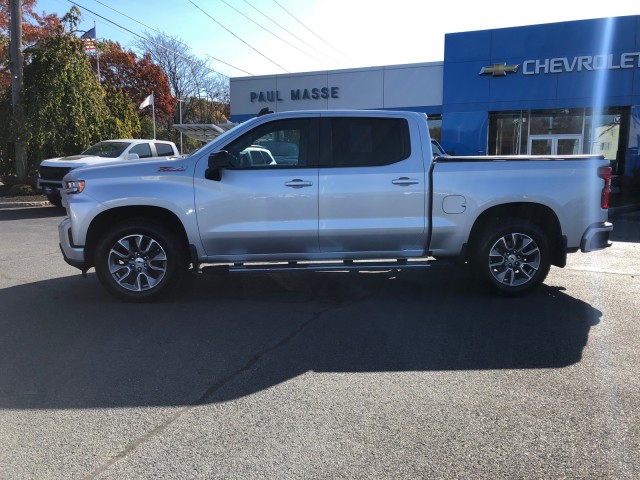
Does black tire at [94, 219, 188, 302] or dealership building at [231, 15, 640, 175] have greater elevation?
dealership building at [231, 15, 640, 175]

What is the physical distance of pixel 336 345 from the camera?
4.73 m

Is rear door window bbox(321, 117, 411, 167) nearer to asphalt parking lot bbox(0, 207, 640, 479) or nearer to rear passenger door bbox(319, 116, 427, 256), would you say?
rear passenger door bbox(319, 116, 427, 256)

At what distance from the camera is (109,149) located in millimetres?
16188

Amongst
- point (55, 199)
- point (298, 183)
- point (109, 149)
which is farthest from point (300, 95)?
point (298, 183)

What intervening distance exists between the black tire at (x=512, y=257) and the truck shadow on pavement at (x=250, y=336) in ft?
0.69

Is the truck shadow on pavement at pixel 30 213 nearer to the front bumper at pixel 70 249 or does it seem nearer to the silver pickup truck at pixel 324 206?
the front bumper at pixel 70 249

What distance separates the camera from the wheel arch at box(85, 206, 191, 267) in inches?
234

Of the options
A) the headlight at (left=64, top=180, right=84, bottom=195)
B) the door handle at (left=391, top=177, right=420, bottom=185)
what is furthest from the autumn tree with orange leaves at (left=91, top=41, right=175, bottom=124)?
the door handle at (left=391, top=177, right=420, bottom=185)

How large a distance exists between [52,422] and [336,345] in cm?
232

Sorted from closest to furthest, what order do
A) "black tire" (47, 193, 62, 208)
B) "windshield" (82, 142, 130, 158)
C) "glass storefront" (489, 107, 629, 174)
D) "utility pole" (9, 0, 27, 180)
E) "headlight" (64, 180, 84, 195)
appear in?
1. "headlight" (64, 180, 84, 195)
2. "black tire" (47, 193, 62, 208)
3. "windshield" (82, 142, 130, 158)
4. "utility pole" (9, 0, 27, 180)
5. "glass storefront" (489, 107, 629, 174)

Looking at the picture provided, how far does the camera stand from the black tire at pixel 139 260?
5891 mm

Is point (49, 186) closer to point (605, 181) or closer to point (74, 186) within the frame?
point (74, 186)

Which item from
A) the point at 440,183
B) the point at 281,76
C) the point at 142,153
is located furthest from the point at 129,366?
the point at 281,76

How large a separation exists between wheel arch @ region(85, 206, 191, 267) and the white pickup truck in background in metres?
8.54
